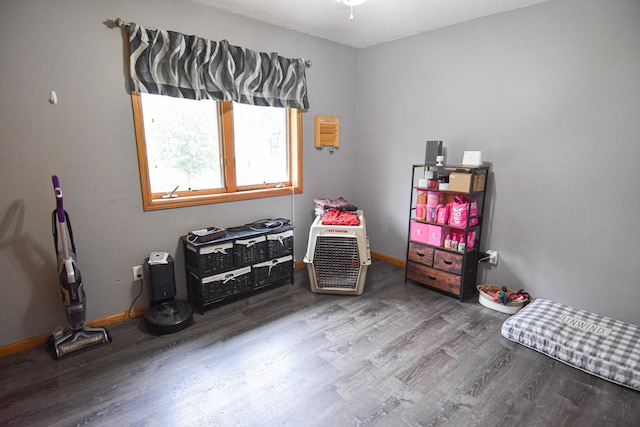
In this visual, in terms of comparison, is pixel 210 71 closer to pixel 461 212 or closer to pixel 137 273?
pixel 137 273

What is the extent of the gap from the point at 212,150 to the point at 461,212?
7.48ft

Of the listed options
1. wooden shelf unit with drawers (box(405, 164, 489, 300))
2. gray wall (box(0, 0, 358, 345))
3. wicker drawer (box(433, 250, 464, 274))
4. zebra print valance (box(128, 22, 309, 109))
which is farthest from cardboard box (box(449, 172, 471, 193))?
gray wall (box(0, 0, 358, 345))

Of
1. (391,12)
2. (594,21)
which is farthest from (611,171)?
(391,12)

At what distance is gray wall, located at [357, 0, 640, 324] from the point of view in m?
2.19

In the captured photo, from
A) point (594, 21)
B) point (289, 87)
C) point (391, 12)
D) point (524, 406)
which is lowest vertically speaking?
point (524, 406)

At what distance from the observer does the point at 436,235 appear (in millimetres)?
2904

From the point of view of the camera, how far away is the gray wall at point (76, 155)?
6.37 feet

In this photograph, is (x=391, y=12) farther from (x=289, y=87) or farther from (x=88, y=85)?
(x=88, y=85)

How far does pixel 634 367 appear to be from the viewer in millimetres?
1815

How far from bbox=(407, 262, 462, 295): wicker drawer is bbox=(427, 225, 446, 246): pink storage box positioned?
0.26 metres

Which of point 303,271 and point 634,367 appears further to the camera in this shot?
point 303,271

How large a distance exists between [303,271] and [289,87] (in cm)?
196

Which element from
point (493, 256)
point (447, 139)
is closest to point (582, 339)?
point (493, 256)

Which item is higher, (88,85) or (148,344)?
(88,85)
